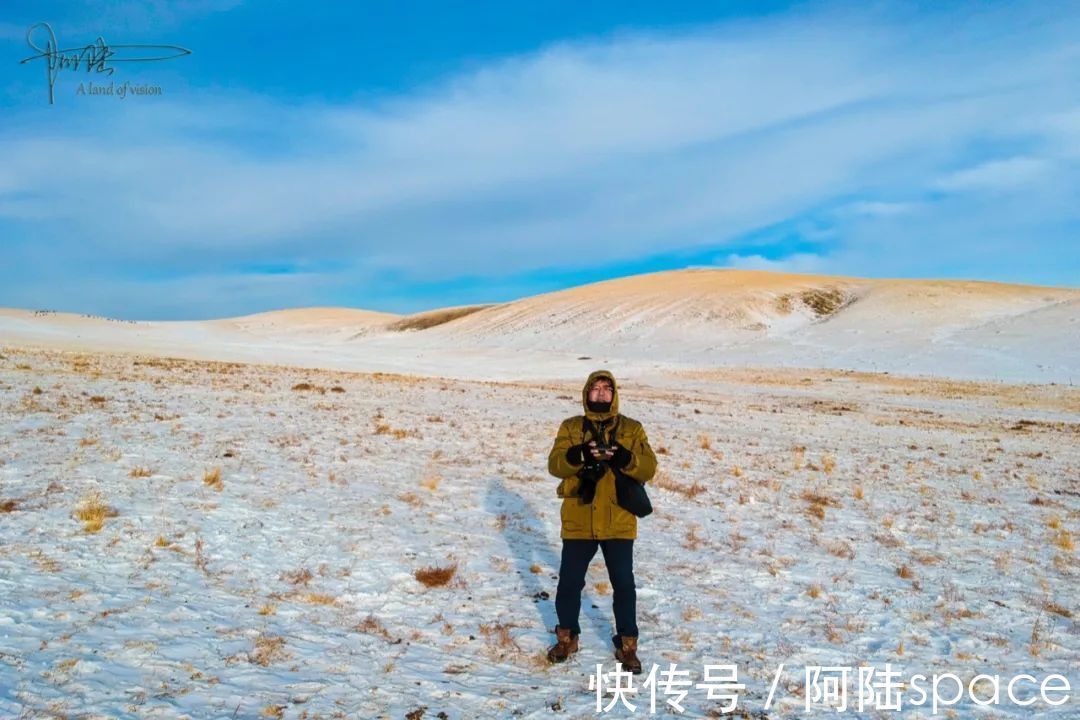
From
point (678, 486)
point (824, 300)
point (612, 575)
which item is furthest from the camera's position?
point (824, 300)

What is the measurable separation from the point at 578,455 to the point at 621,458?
0.37 metres

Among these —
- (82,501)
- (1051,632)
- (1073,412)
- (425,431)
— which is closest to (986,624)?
(1051,632)

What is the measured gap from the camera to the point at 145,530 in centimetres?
844

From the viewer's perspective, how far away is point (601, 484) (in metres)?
6.11

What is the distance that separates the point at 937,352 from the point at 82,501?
2469 inches

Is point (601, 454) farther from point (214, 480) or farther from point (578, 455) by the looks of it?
point (214, 480)

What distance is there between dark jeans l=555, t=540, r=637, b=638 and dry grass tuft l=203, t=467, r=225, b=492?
6717 mm

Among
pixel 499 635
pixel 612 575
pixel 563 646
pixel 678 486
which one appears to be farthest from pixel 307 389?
pixel 612 575

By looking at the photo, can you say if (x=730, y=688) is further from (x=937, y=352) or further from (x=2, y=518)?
(x=937, y=352)

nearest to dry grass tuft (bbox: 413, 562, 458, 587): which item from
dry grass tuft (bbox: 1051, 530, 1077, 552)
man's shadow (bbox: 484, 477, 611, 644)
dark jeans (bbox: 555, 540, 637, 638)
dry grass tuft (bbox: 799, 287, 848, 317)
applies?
man's shadow (bbox: 484, 477, 611, 644)

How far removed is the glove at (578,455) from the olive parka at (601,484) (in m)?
0.09

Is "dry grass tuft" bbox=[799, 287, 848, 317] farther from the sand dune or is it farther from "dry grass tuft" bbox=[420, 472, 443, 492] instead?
"dry grass tuft" bbox=[420, 472, 443, 492]

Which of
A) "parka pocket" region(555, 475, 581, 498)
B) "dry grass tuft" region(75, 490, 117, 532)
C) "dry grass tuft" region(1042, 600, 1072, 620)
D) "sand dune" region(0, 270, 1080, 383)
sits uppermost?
"sand dune" region(0, 270, 1080, 383)

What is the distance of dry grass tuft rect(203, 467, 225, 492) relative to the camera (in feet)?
34.9
